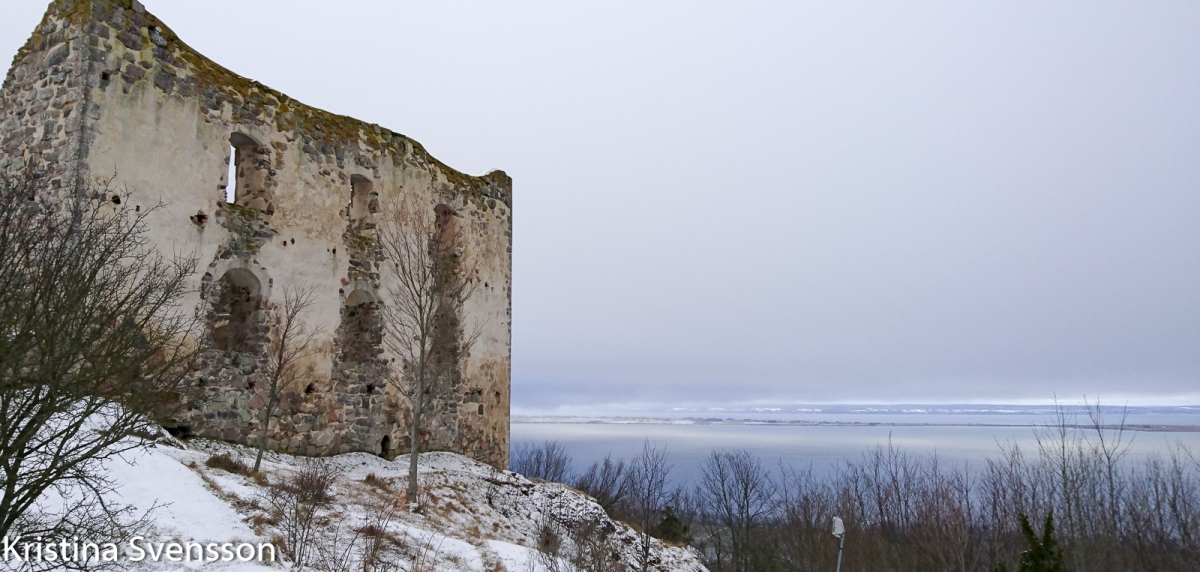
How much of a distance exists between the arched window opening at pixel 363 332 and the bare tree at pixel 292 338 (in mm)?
1134

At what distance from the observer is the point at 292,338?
12.9 m

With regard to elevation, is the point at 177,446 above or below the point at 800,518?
above

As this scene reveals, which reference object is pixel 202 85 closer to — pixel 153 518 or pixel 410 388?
pixel 410 388

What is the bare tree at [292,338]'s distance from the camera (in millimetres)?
12413

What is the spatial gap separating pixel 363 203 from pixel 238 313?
134 inches

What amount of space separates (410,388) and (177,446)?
17.8ft

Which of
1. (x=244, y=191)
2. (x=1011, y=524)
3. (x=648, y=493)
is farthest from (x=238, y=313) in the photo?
(x=1011, y=524)

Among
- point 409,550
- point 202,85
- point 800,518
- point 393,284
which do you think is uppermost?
point 202,85

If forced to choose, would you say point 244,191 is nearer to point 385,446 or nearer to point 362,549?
point 385,446

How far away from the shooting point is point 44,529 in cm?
A: 448

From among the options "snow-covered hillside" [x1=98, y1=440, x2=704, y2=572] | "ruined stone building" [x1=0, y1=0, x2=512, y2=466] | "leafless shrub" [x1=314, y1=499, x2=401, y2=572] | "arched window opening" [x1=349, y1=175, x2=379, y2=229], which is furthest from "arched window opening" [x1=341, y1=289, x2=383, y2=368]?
"leafless shrub" [x1=314, y1=499, x2=401, y2=572]

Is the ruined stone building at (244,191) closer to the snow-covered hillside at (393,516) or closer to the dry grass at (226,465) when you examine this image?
the snow-covered hillside at (393,516)

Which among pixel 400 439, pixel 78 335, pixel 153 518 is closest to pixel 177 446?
pixel 153 518

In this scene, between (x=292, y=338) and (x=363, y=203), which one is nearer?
(x=292, y=338)
